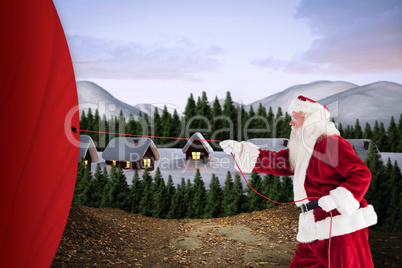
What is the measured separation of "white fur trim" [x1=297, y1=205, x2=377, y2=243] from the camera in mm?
2463

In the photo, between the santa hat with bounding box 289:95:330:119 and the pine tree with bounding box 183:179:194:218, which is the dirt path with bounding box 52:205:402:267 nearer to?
the pine tree with bounding box 183:179:194:218

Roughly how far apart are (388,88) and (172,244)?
35.3m

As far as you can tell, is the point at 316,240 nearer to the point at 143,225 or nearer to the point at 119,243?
the point at 119,243

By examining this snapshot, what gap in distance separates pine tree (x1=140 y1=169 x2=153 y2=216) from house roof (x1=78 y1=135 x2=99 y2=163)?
203 centimetres

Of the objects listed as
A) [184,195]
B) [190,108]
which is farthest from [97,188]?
[190,108]

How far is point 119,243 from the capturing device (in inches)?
244

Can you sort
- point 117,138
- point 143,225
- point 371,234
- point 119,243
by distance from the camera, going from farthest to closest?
point 117,138
point 143,225
point 371,234
point 119,243

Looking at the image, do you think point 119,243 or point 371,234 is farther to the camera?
point 371,234

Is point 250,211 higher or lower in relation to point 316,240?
lower

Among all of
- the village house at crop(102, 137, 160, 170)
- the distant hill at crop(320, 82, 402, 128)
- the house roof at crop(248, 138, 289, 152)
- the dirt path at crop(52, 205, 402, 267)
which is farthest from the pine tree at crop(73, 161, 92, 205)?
the distant hill at crop(320, 82, 402, 128)

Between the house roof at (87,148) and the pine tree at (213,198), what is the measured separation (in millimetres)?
4242

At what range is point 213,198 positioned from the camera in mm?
9930

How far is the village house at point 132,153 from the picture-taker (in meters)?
9.82

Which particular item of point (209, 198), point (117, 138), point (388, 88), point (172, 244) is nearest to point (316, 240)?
point (172, 244)
